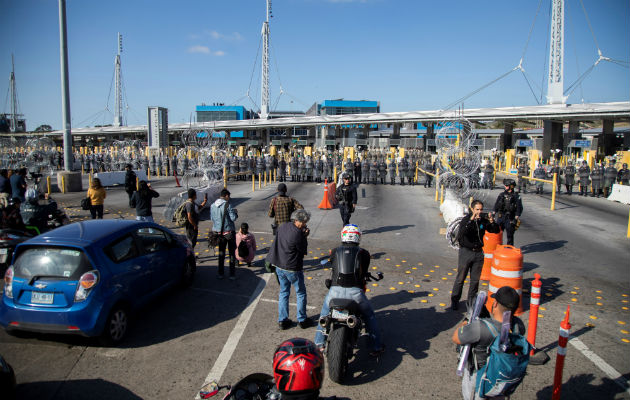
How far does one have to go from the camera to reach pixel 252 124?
6575 centimetres

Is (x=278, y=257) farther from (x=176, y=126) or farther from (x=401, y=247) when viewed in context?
(x=176, y=126)

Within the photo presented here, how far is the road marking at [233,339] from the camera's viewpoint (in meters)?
4.55

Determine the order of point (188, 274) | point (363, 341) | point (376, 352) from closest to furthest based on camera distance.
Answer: point (376, 352)
point (363, 341)
point (188, 274)

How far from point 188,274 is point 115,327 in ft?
7.14

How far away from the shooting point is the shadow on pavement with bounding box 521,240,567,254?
1035cm

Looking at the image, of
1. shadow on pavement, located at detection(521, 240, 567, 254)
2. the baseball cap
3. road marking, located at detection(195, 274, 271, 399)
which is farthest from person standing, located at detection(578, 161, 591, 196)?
the baseball cap

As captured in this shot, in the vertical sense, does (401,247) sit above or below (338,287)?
below

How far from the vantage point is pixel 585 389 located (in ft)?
14.2

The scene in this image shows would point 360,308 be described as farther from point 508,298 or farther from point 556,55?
point 556,55

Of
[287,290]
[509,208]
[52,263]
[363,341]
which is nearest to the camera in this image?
[52,263]

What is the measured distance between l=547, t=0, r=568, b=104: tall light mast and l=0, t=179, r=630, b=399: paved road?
40.6 m

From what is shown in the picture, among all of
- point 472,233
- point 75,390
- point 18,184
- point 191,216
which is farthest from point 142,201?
point 472,233

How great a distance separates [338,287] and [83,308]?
119 inches

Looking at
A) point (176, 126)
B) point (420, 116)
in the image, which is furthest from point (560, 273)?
point (176, 126)
